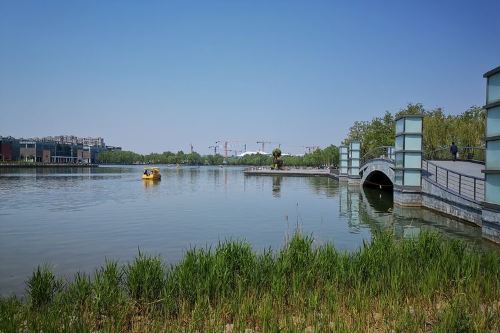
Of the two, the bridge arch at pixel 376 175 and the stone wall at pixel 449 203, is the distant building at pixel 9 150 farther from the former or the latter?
the stone wall at pixel 449 203

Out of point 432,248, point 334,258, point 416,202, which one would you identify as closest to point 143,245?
point 334,258

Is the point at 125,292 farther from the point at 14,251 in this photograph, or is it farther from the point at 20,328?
the point at 14,251

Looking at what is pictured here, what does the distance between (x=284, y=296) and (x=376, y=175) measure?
4286 centimetres

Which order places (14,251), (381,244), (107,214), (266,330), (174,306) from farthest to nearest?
(107,214), (14,251), (381,244), (174,306), (266,330)

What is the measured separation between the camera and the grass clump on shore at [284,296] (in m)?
6.39

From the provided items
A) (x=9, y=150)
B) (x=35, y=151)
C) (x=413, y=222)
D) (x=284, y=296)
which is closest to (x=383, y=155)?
(x=413, y=222)

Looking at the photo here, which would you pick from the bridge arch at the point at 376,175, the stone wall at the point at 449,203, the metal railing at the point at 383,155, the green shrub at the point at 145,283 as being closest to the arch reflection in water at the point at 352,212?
the stone wall at the point at 449,203

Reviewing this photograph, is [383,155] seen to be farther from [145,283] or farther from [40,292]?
[40,292]

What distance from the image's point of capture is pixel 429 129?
5550cm

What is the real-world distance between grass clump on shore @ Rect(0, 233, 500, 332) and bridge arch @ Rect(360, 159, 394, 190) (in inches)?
1127

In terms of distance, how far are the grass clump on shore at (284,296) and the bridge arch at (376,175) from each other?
28.6 meters

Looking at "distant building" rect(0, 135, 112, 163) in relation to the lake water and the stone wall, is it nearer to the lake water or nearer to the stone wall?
the lake water

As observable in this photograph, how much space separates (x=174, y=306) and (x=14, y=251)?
1023cm

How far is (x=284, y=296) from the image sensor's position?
799cm
